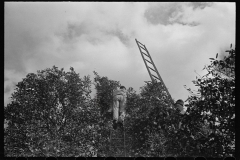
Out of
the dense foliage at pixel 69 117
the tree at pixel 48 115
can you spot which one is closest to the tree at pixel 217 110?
the dense foliage at pixel 69 117

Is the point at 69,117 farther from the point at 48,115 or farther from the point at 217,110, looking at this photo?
the point at 217,110

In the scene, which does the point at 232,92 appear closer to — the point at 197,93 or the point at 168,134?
the point at 197,93

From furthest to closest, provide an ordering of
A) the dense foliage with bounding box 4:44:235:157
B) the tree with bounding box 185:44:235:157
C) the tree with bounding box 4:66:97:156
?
1. the tree with bounding box 4:66:97:156
2. the dense foliage with bounding box 4:44:235:157
3. the tree with bounding box 185:44:235:157

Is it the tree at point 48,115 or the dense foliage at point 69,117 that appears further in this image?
the tree at point 48,115

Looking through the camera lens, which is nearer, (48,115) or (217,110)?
(217,110)

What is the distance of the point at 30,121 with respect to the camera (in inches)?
471

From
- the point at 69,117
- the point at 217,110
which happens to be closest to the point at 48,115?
the point at 69,117

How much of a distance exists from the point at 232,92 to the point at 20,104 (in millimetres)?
9213

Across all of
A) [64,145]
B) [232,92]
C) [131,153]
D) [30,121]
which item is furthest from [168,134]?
[30,121]

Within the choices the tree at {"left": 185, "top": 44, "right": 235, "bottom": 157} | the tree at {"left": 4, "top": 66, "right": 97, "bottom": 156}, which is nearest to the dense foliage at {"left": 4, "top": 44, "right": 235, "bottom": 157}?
the tree at {"left": 4, "top": 66, "right": 97, "bottom": 156}

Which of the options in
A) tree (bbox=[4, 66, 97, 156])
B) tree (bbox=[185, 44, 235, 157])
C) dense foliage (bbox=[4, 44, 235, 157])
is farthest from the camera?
tree (bbox=[4, 66, 97, 156])

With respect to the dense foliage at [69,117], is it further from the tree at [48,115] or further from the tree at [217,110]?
the tree at [217,110]

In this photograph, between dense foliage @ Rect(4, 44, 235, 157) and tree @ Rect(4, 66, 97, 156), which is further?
tree @ Rect(4, 66, 97, 156)

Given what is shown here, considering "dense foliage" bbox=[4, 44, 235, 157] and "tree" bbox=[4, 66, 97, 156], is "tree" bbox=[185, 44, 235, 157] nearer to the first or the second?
"dense foliage" bbox=[4, 44, 235, 157]
